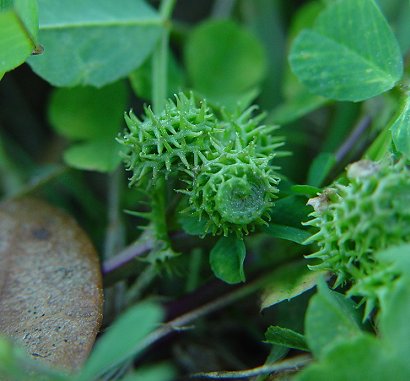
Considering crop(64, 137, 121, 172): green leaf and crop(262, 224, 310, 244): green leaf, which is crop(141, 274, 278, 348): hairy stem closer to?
crop(262, 224, 310, 244): green leaf

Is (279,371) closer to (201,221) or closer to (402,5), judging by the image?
(201,221)

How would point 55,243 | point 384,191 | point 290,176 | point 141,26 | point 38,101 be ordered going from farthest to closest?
1. point 38,101
2. point 290,176
3. point 141,26
4. point 55,243
5. point 384,191

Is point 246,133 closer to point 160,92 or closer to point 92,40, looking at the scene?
point 160,92

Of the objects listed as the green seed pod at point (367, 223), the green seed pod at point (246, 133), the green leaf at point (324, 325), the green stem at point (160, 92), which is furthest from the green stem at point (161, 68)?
the green leaf at point (324, 325)

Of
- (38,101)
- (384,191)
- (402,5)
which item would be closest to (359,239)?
(384,191)

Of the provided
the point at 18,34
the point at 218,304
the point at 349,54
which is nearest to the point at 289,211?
the point at 218,304
